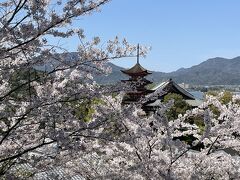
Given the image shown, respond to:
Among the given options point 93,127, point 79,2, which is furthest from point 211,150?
point 79,2

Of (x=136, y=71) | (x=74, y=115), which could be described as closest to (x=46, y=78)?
(x=74, y=115)

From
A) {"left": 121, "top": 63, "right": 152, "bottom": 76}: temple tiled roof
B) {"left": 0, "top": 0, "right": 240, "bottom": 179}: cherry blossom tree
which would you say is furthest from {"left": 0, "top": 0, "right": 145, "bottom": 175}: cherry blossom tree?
{"left": 121, "top": 63, "right": 152, "bottom": 76}: temple tiled roof

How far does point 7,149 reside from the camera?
17.0ft

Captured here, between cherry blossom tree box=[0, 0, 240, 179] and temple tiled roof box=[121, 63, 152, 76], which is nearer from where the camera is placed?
cherry blossom tree box=[0, 0, 240, 179]

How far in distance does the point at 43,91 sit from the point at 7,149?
1.00 m

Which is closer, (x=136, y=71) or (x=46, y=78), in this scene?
(x=46, y=78)

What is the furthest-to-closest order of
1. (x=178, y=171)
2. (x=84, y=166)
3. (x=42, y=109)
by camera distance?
1. (x=84, y=166)
2. (x=178, y=171)
3. (x=42, y=109)

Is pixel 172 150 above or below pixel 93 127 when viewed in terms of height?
below

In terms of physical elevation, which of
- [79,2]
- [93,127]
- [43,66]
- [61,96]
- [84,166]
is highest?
[79,2]

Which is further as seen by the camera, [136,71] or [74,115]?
[136,71]

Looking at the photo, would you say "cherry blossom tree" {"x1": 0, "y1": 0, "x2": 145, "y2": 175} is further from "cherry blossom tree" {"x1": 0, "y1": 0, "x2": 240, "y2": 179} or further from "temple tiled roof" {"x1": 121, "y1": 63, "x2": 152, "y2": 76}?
"temple tiled roof" {"x1": 121, "y1": 63, "x2": 152, "y2": 76}

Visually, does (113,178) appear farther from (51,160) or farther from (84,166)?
(84,166)

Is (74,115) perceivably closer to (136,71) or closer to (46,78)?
(46,78)

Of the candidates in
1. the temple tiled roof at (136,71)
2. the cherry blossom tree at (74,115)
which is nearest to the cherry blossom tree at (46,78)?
the cherry blossom tree at (74,115)
